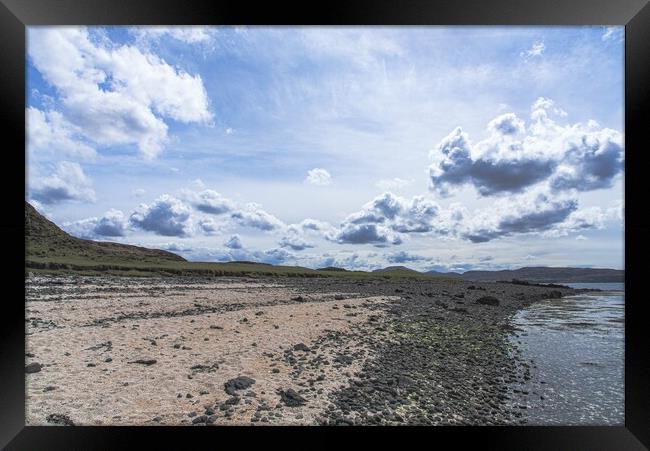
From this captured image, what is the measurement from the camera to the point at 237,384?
17.8 feet

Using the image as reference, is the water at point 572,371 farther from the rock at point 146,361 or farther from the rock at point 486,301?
the rock at point 146,361

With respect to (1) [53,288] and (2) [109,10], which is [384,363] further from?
(1) [53,288]

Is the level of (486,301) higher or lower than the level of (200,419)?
lower

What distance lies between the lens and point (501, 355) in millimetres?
8688

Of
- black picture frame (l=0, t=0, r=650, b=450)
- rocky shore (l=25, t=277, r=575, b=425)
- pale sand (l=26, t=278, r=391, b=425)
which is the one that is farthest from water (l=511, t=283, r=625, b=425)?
pale sand (l=26, t=278, r=391, b=425)

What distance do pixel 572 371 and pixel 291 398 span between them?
817cm

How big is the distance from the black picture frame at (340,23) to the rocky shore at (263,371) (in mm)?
646

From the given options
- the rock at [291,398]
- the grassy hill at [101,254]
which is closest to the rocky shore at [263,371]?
the rock at [291,398]

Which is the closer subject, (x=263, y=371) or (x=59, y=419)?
(x=59, y=419)

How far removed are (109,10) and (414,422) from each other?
24.1 ft

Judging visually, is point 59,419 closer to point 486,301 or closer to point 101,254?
point 486,301

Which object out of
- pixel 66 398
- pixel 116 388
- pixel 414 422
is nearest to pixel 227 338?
pixel 116 388

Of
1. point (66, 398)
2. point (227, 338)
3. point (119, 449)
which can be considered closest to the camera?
point (119, 449)

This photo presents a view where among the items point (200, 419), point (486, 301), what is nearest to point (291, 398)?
point (200, 419)
